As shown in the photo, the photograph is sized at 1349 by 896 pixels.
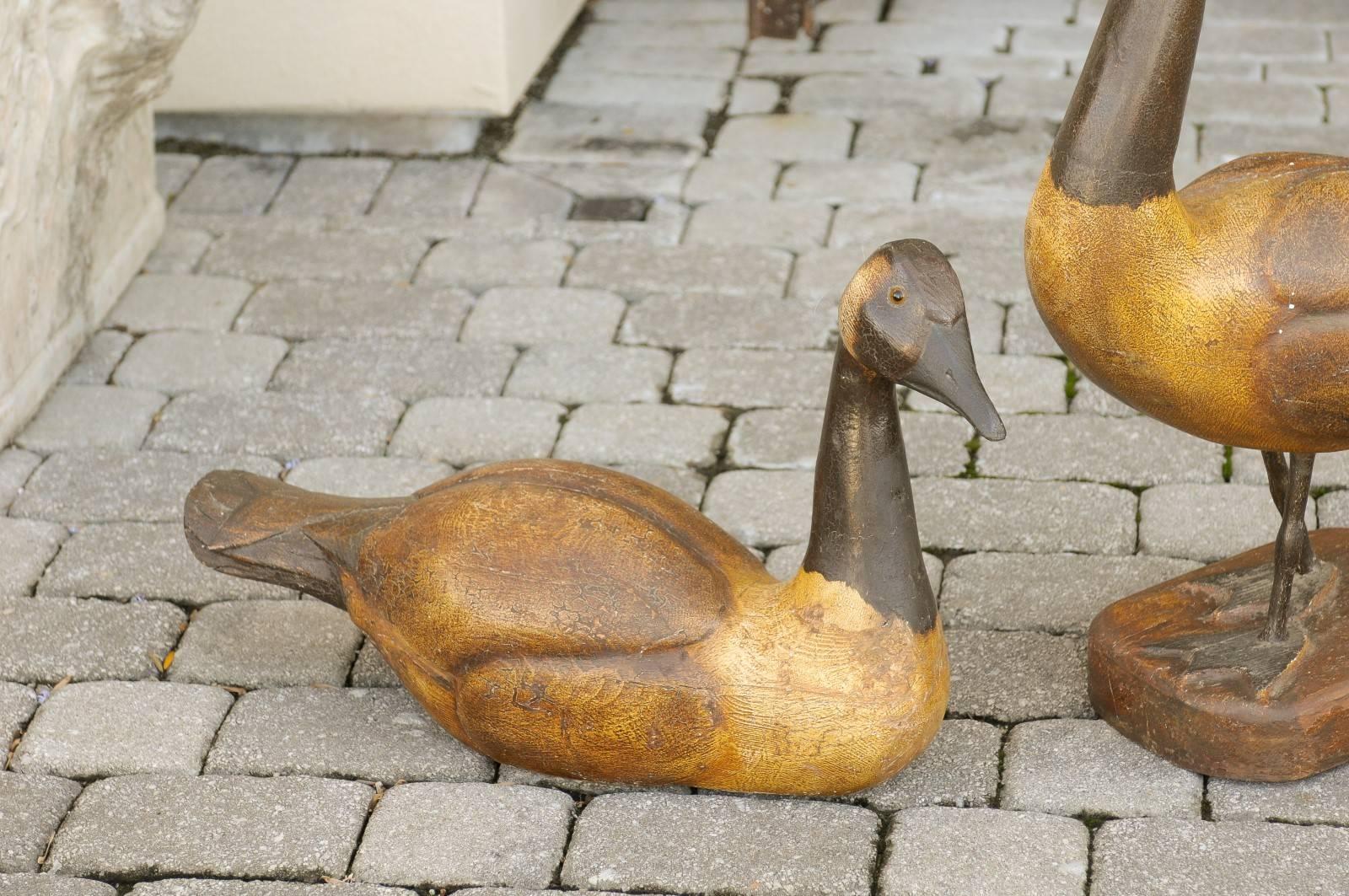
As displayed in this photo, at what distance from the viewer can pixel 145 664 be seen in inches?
130

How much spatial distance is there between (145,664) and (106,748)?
270 millimetres

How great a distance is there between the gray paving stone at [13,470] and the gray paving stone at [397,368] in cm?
65

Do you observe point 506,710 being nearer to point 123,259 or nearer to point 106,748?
point 106,748

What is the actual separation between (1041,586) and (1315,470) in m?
0.84

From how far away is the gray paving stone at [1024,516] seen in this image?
362 centimetres

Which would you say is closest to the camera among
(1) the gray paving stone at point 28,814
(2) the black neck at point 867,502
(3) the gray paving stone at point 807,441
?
(2) the black neck at point 867,502

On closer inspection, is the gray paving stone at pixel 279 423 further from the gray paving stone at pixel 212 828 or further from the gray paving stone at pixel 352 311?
the gray paving stone at pixel 212 828

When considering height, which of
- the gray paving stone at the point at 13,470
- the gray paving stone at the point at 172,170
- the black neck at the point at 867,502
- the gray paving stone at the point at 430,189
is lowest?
the gray paving stone at the point at 172,170

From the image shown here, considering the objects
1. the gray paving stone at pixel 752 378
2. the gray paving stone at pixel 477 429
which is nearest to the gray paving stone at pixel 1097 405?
the gray paving stone at pixel 752 378

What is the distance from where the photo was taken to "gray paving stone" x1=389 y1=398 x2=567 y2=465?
13.2ft

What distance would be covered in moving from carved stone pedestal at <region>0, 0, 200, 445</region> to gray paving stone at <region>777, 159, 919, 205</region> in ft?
6.27

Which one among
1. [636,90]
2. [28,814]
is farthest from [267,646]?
[636,90]

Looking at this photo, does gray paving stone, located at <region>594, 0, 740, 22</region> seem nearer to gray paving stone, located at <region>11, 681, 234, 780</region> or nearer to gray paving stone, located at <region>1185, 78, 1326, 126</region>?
gray paving stone, located at <region>1185, 78, 1326, 126</region>

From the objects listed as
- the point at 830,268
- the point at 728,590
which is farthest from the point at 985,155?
the point at 728,590
